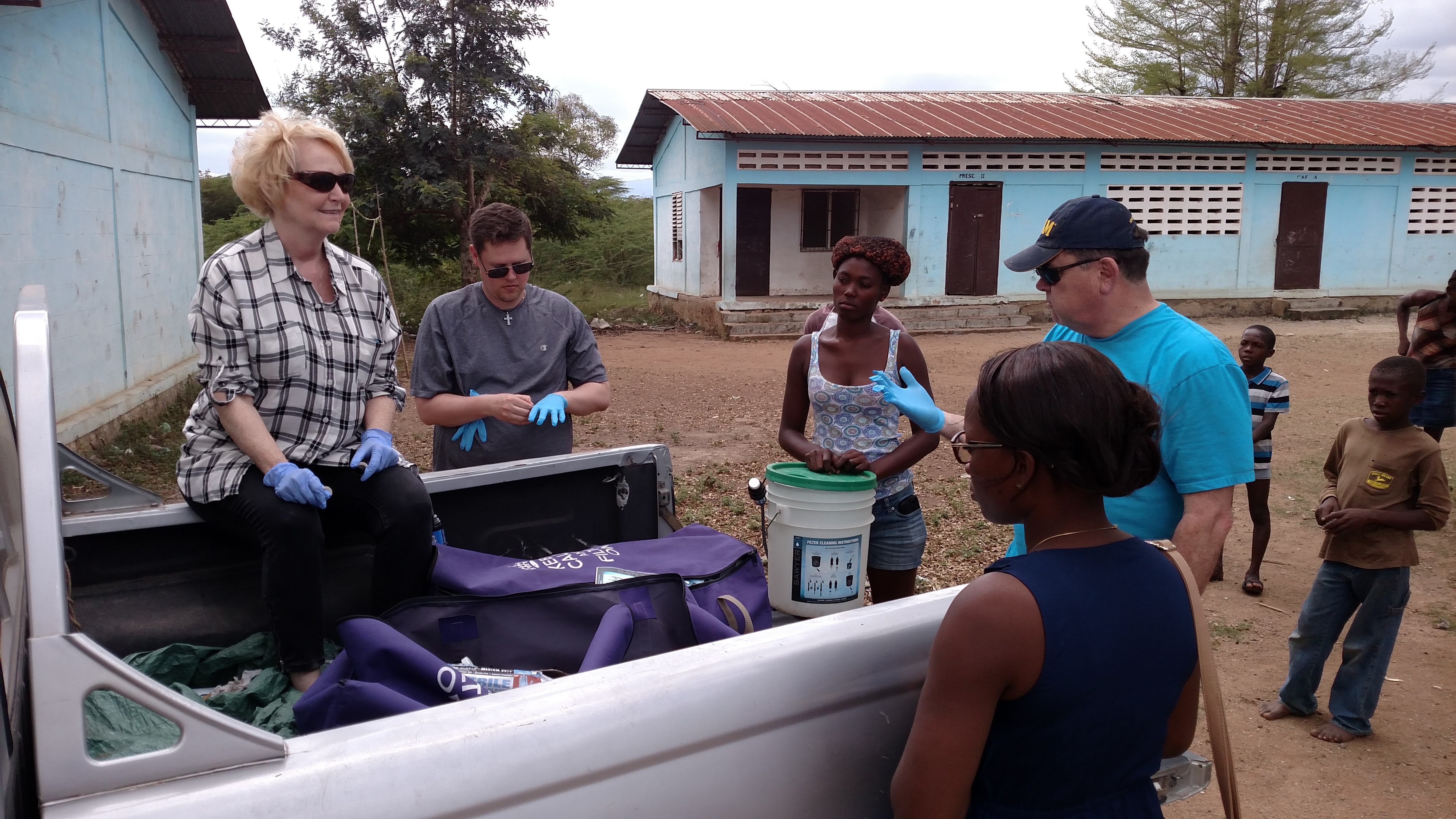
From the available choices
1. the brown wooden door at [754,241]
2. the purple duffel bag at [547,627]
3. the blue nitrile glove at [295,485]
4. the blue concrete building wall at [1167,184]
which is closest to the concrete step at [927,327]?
the blue concrete building wall at [1167,184]

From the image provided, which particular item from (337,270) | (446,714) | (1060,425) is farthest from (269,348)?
(1060,425)

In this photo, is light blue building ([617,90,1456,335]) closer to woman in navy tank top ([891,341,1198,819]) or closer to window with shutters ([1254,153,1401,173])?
window with shutters ([1254,153,1401,173])

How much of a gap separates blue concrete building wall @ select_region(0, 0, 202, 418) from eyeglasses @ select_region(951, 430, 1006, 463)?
6225mm

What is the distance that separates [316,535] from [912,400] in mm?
1622

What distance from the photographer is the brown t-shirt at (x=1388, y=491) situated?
3412 millimetres

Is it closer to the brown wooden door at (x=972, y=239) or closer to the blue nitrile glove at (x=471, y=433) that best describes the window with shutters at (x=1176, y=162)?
the brown wooden door at (x=972, y=239)

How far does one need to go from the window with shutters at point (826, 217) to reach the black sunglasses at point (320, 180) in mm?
17365

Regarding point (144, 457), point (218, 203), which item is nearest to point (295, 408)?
point (144, 457)

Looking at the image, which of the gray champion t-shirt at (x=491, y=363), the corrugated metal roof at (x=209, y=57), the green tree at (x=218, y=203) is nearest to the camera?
the gray champion t-shirt at (x=491, y=363)

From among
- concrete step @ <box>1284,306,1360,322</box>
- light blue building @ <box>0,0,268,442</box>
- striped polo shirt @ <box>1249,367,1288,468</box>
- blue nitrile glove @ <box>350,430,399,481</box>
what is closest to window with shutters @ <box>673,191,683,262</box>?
light blue building @ <box>0,0,268,442</box>

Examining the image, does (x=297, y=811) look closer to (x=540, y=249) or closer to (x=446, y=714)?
(x=446, y=714)

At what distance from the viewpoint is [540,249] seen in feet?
88.2

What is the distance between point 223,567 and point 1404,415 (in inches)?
159

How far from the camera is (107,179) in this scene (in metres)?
8.73
